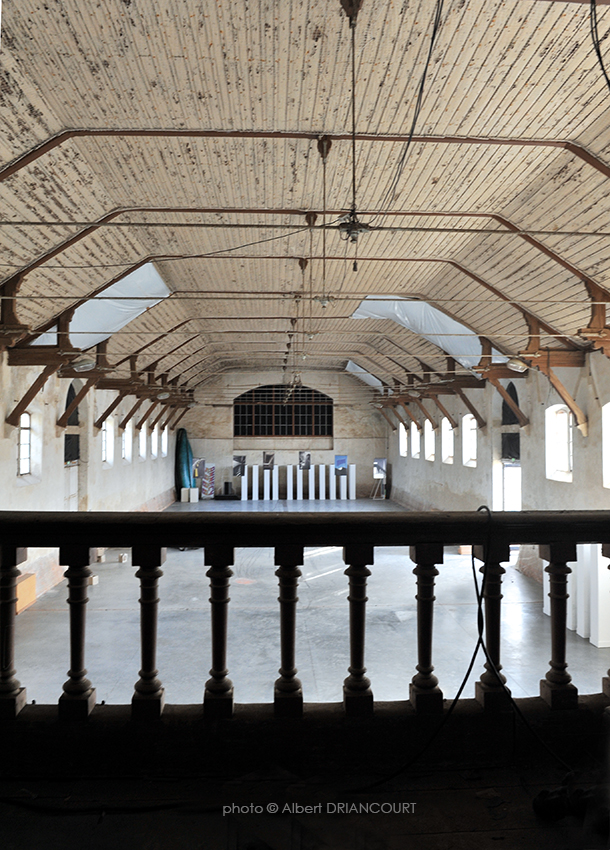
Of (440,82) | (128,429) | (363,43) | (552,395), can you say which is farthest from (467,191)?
(128,429)

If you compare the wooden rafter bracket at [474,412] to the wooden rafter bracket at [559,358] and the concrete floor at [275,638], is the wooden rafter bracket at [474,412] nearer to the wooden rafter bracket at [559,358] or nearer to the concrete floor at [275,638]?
the concrete floor at [275,638]

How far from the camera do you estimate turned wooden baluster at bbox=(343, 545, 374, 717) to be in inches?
61.4

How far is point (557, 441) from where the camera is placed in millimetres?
10836

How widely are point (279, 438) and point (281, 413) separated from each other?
1.00 m

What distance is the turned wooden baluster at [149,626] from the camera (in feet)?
5.09

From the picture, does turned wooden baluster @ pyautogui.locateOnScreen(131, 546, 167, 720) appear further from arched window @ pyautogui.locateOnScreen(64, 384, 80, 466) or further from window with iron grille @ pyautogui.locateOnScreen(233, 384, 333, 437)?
window with iron grille @ pyautogui.locateOnScreen(233, 384, 333, 437)

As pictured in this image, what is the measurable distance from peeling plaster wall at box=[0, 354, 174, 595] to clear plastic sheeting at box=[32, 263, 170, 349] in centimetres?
94

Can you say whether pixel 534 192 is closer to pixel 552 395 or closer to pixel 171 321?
pixel 552 395

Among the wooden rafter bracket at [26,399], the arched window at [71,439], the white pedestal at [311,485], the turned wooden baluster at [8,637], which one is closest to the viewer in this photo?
the turned wooden baluster at [8,637]

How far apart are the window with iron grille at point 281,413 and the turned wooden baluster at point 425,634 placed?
2240 cm

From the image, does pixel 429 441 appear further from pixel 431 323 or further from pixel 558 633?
pixel 558 633

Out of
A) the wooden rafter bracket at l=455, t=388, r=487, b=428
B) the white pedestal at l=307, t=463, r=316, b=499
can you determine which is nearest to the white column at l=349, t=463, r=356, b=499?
the white pedestal at l=307, t=463, r=316, b=499

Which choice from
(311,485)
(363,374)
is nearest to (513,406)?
(363,374)

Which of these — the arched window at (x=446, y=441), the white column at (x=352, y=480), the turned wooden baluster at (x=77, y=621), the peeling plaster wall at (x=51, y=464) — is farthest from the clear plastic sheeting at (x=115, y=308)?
the white column at (x=352, y=480)
